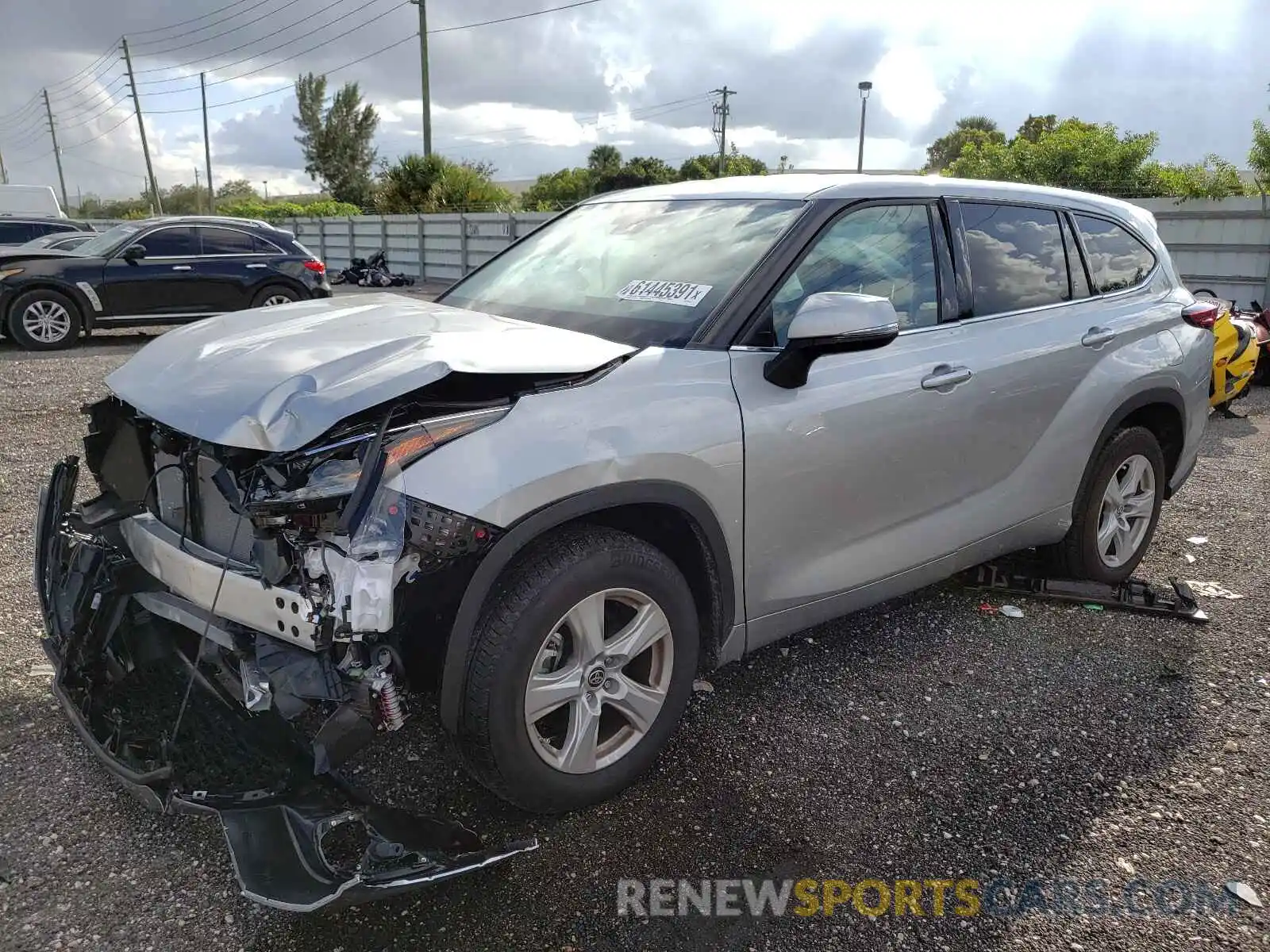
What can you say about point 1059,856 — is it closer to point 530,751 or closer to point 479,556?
point 530,751

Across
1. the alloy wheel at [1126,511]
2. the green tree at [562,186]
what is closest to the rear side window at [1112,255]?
the alloy wheel at [1126,511]

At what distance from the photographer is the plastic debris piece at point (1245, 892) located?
2447mm

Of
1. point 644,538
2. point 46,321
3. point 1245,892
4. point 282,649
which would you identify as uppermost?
point 46,321

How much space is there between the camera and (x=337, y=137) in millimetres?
59781

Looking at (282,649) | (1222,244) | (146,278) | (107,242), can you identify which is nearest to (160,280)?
(146,278)

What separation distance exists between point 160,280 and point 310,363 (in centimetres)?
→ 1043

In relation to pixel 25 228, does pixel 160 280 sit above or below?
below

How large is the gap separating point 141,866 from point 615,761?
4.20 ft

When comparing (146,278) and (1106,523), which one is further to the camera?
(146,278)

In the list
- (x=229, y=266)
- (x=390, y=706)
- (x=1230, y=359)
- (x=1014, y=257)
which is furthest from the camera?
(x=229, y=266)

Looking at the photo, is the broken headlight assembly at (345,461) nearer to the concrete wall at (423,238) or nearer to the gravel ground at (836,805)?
the gravel ground at (836,805)

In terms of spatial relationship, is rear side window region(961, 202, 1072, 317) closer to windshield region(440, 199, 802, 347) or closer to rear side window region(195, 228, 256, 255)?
windshield region(440, 199, 802, 347)

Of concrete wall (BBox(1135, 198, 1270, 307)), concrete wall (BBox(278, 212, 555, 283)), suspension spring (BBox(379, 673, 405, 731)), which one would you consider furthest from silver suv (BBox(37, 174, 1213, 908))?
concrete wall (BBox(278, 212, 555, 283))

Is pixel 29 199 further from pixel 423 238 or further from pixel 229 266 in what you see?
pixel 229 266
